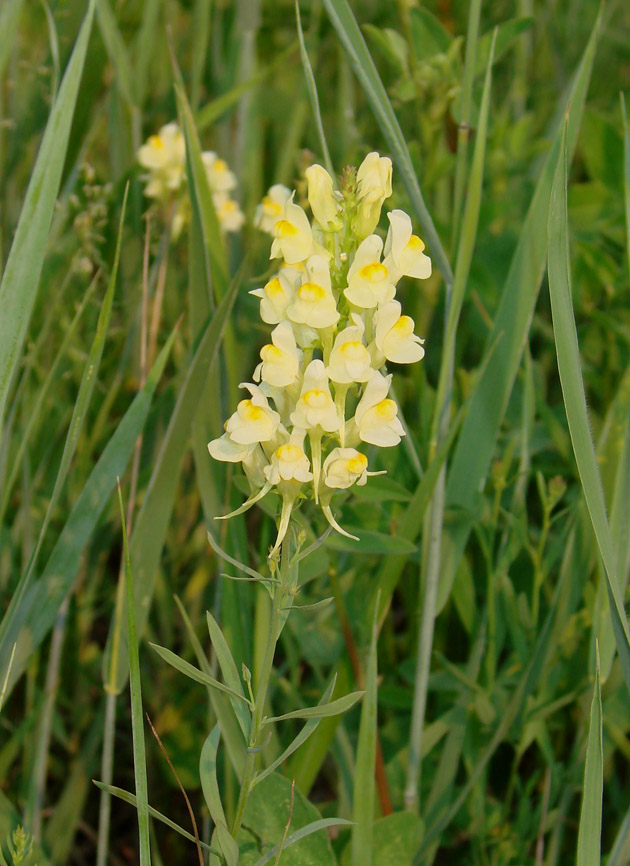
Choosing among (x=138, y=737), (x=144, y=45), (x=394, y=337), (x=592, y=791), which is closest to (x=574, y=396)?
(x=394, y=337)

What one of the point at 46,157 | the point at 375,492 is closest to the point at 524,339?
the point at 375,492

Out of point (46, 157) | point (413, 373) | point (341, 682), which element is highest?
point (46, 157)

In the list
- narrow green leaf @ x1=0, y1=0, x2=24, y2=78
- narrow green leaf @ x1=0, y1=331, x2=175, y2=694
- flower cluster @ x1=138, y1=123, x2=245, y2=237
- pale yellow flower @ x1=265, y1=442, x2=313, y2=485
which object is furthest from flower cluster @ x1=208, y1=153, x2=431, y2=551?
flower cluster @ x1=138, y1=123, x2=245, y2=237

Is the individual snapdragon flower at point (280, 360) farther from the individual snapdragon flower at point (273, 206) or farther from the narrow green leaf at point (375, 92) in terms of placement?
the individual snapdragon flower at point (273, 206)

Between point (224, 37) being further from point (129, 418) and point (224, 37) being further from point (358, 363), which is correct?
point (358, 363)

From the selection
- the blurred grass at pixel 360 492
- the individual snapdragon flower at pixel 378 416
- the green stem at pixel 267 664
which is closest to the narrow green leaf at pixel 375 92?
the blurred grass at pixel 360 492
